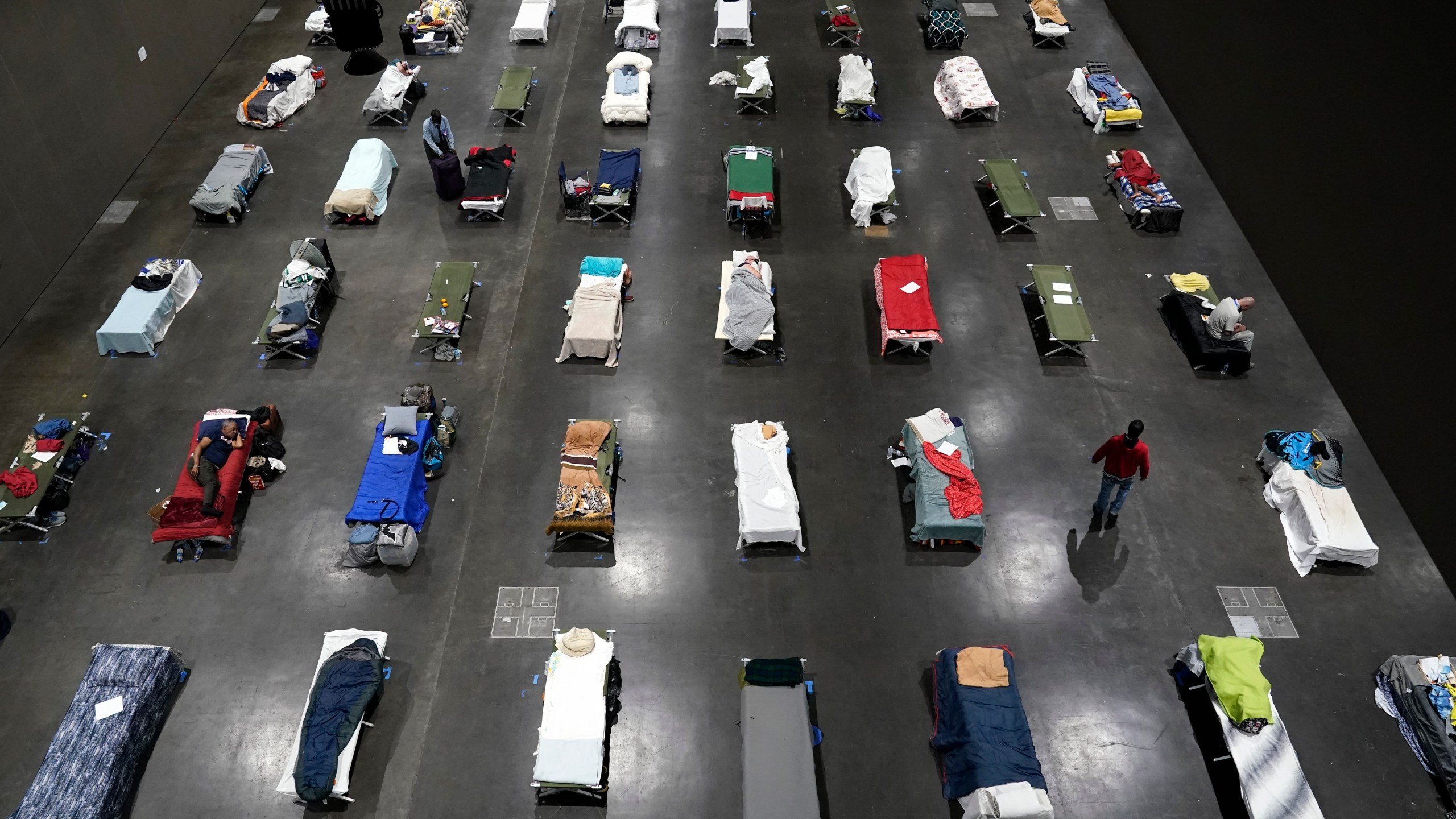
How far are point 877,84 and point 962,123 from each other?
2310mm

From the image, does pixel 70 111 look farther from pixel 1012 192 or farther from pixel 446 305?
pixel 1012 192

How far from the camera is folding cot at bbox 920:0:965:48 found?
2189cm

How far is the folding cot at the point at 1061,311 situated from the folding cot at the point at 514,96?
439 inches

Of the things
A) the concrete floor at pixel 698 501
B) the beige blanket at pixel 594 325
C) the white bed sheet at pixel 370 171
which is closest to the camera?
the concrete floor at pixel 698 501

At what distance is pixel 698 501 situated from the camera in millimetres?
13758

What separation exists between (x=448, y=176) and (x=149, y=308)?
5634 mm

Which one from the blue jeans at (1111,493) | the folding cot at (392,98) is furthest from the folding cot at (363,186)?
the blue jeans at (1111,493)

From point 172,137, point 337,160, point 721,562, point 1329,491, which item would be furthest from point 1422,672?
point 172,137

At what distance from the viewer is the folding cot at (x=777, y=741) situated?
10.3 metres

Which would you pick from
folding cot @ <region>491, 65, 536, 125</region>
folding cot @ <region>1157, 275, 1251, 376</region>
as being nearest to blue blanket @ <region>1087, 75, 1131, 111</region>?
folding cot @ <region>1157, 275, 1251, 376</region>

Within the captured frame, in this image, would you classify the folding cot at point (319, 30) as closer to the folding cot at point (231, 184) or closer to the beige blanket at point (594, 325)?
the folding cot at point (231, 184)

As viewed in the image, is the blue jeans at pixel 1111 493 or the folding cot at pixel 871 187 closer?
the blue jeans at pixel 1111 493

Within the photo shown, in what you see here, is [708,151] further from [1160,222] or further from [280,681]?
[280,681]

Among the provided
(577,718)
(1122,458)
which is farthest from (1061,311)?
(577,718)
